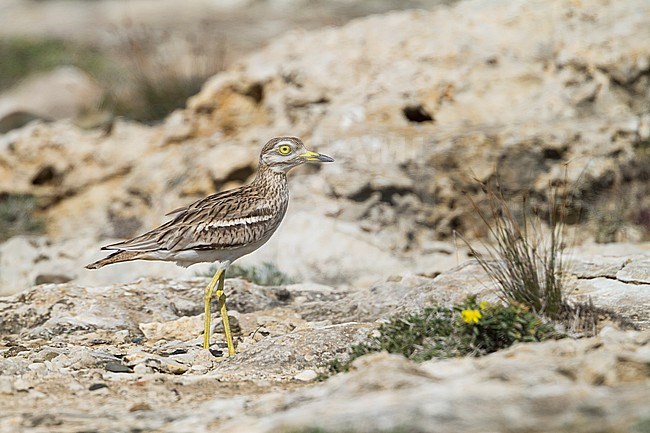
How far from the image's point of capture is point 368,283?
1034 cm

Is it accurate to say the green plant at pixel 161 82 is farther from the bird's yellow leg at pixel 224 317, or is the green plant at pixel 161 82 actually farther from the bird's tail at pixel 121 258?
the bird's yellow leg at pixel 224 317

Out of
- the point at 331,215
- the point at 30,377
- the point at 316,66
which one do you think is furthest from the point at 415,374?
the point at 316,66

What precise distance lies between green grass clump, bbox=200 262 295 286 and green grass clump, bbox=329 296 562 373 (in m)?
3.54

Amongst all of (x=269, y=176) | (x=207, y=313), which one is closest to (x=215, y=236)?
(x=207, y=313)

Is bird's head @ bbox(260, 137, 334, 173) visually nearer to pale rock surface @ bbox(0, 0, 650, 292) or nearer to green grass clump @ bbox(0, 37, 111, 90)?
pale rock surface @ bbox(0, 0, 650, 292)

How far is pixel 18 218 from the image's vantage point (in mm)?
13602

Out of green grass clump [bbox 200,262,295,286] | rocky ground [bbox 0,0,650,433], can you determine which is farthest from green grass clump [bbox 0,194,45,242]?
green grass clump [bbox 200,262,295,286]

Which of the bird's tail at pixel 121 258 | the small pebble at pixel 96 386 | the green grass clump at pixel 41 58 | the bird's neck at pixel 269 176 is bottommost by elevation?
the small pebble at pixel 96 386

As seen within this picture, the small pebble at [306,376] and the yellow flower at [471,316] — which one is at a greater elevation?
the yellow flower at [471,316]

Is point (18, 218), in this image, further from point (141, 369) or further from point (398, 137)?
point (141, 369)

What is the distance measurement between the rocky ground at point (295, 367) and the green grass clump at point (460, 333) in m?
0.45

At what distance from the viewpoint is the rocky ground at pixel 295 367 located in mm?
4418

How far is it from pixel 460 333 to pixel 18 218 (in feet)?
29.2

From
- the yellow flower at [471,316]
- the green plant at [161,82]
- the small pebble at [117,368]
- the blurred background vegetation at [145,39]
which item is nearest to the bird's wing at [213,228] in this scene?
the small pebble at [117,368]
